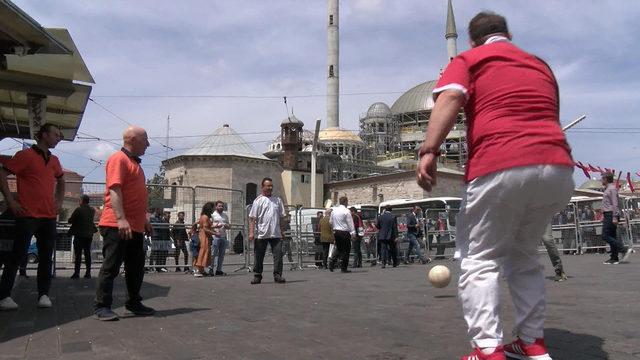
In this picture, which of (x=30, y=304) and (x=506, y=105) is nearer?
(x=506, y=105)

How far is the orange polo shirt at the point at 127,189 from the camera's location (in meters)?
5.30

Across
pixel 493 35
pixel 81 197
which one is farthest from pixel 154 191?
pixel 493 35

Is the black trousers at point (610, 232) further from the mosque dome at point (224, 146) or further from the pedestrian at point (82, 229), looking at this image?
the mosque dome at point (224, 146)

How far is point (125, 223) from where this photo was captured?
519cm

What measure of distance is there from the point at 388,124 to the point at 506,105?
95662 mm

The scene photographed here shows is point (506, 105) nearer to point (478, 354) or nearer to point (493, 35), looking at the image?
point (493, 35)

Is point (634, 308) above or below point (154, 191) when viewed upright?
below

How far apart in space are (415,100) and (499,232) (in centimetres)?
9890

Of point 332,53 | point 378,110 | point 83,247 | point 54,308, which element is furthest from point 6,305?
point 378,110

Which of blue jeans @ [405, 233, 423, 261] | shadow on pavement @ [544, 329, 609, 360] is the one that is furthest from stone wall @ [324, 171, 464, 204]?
shadow on pavement @ [544, 329, 609, 360]

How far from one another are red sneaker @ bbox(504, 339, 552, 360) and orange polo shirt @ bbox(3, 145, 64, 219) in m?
4.73

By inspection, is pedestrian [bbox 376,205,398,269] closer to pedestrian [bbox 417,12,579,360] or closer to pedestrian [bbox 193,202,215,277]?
pedestrian [bbox 193,202,215,277]

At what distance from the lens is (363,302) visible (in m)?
6.54

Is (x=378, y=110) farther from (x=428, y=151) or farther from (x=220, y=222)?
(x=428, y=151)
